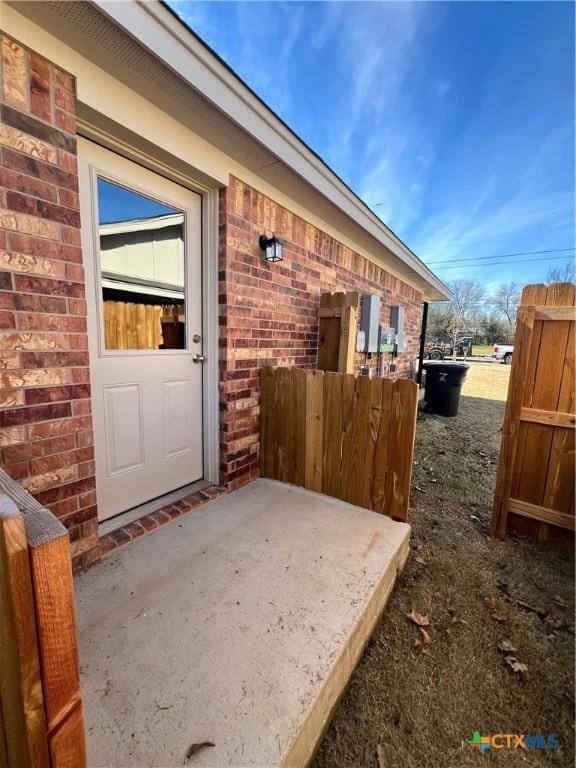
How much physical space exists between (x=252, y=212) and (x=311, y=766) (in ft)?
10.1

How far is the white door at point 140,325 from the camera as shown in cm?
189

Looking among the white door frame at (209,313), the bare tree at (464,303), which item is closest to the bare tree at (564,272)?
the bare tree at (464,303)

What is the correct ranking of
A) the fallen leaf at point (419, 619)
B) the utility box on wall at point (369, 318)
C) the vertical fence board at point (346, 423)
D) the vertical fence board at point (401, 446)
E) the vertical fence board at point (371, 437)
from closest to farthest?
the fallen leaf at point (419, 619), the vertical fence board at point (401, 446), the vertical fence board at point (371, 437), the vertical fence board at point (346, 423), the utility box on wall at point (369, 318)

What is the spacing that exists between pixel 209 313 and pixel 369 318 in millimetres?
2440

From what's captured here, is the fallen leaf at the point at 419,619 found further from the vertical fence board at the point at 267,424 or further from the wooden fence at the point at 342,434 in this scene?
the vertical fence board at the point at 267,424

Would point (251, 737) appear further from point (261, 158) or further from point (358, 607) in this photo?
point (261, 158)

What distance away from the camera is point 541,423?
234 centimetres

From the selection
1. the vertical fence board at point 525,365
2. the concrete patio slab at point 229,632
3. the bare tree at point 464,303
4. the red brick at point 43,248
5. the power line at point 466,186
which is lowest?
the concrete patio slab at point 229,632

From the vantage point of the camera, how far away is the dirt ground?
3.93ft

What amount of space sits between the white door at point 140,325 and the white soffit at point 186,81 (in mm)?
423

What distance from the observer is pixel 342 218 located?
3.36m

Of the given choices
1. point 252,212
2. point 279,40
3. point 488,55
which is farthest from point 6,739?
point 488,55

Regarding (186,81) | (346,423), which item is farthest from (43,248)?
(346,423)

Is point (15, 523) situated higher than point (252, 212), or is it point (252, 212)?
point (252, 212)
